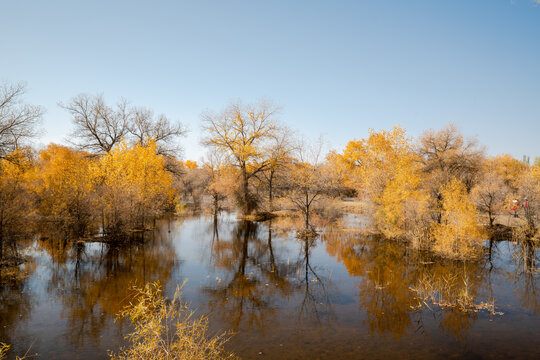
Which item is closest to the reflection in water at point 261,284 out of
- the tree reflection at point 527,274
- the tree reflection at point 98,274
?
the tree reflection at point 98,274

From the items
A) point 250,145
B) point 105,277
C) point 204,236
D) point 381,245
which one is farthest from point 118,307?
point 250,145

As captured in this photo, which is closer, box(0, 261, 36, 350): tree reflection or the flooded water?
the flooded water

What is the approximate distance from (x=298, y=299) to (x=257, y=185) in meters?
21.7

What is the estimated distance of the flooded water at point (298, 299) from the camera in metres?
6.89

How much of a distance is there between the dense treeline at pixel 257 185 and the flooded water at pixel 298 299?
1.79 m

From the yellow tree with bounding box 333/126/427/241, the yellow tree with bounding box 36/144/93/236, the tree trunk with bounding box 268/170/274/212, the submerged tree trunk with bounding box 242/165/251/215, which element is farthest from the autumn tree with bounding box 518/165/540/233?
the yellow tree with bounding box 36/144/93/236

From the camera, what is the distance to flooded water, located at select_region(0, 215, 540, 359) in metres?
6.89

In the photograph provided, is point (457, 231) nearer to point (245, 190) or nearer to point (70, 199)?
point (245, 190)

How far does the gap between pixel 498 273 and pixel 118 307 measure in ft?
47.8

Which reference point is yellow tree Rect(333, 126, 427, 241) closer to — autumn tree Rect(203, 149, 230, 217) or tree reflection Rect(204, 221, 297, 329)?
tree reflection Rect(204, 221, 297, 329)

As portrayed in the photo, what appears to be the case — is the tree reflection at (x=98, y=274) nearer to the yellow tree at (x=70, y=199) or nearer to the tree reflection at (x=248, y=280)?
the yellow tree at (x=70, y=199)

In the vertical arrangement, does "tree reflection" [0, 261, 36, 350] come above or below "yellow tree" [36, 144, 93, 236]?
below

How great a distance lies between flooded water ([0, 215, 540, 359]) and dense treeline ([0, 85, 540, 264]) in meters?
1.79

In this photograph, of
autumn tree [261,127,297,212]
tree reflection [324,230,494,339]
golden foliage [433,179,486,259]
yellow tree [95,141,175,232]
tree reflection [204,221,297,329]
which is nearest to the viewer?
tree reflection [324,230,494,339]
